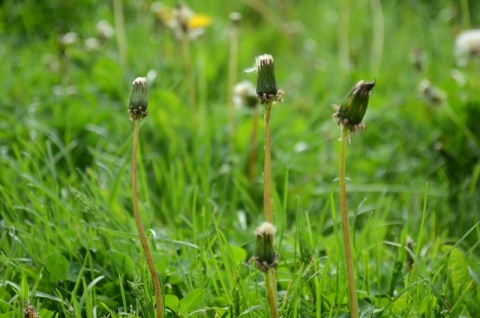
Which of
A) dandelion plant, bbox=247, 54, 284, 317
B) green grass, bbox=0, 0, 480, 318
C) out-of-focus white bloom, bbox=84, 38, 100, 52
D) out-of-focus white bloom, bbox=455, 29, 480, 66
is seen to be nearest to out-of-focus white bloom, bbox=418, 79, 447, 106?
green grass, bbox=0, 0, 480, 318

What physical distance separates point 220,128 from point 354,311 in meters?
1.38

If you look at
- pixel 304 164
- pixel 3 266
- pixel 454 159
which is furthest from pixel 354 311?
pixel 454 159

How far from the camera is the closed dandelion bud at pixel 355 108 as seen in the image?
1167 mm

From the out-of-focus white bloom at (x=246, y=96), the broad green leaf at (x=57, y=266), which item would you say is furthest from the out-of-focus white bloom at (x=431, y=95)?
the broad green leaf at (x=57, y=266)

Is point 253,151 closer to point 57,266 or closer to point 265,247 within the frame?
point 57,266

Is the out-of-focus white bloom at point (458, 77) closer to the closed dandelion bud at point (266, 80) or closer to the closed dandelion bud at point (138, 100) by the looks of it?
the closed dandelion bud at point (266, 80)

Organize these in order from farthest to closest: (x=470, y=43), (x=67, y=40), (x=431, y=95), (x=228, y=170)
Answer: (x=67, y=40), (x=470, y=43), (x=431, y=95), (x=228, y=170)

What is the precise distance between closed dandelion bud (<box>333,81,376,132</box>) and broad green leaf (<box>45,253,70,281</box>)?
728mm

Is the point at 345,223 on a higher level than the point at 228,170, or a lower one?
higher

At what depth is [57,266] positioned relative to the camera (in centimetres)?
156

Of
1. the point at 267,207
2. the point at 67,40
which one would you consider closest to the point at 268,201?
the point at 267,207

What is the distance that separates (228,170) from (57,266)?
80cm

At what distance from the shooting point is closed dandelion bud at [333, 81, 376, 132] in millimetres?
1167

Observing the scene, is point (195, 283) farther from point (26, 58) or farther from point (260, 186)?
point (26, 58)
